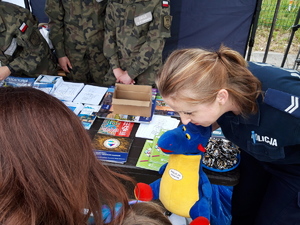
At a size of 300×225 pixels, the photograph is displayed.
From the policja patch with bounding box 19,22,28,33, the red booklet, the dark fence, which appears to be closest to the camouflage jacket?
the policja patch with bounding box 19,22,28,33

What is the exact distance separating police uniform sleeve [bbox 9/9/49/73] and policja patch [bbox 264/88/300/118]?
6.26ft

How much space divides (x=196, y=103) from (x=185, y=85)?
0.08 metres

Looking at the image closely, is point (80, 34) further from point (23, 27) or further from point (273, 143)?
point (273, 143)

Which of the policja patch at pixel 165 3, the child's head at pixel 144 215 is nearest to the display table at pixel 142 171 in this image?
the child's head at pixel 144 215

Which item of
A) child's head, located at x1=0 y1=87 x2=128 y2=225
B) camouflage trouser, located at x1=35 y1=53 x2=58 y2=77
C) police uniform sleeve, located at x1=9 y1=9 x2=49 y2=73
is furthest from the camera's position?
camouflage trouser, located at x1=35 y1=53 x2=58 y2=77

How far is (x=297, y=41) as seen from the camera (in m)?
4.30

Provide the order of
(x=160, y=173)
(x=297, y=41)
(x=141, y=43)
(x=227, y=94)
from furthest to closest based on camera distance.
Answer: (x=297, y=41)
(x=141, y=43)
(x=160, y=173)
(x=227, y=94)

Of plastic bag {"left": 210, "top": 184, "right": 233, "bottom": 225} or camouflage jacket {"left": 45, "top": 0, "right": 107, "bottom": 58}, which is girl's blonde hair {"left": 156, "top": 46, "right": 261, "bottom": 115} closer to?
plastic bag {"left": 210, "top": 184, "right": 233, "bottom": 225}

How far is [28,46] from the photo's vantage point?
2.12 m

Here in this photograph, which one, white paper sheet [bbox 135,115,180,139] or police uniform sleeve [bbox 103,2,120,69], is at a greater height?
police uniform sleeve [bbox 103,2,120,69]

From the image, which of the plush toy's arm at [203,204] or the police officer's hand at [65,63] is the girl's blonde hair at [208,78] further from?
the police officer's hand at [65,63]

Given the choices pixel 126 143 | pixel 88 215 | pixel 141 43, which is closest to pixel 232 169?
pixel 126 143

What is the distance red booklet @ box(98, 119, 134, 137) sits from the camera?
1442mm

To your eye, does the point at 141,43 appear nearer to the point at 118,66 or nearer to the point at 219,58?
the point at 118,66
